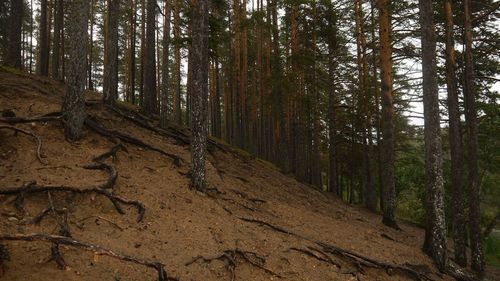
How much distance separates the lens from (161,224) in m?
7.31

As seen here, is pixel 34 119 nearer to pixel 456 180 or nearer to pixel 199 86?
pixel 199 86

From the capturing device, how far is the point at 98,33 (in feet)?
114

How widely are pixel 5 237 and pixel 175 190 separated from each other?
4.62 meters

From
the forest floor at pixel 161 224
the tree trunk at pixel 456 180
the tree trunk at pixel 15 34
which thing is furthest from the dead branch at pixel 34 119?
the tree trunk at pixel 456 180

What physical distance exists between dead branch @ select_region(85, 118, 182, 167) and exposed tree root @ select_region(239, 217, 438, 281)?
128 inches

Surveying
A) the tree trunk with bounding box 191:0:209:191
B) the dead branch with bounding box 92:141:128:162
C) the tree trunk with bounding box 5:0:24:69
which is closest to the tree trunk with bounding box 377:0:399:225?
the tree trunk with bounding box 191:0:209:191

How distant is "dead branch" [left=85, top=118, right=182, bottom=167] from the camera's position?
10.3 meters

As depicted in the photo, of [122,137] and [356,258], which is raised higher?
[122,137]

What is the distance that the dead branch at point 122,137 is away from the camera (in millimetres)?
10258

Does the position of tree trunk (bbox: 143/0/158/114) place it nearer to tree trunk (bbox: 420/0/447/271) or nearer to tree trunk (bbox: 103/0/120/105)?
A: tree trunk (bbox: 103/0/120/105)

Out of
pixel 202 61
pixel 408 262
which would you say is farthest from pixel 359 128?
pixel 202 61

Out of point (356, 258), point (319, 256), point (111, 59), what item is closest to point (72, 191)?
point (319, 256)

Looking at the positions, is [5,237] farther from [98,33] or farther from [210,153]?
[98,33]

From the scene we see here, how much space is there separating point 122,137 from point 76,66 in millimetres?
2468
